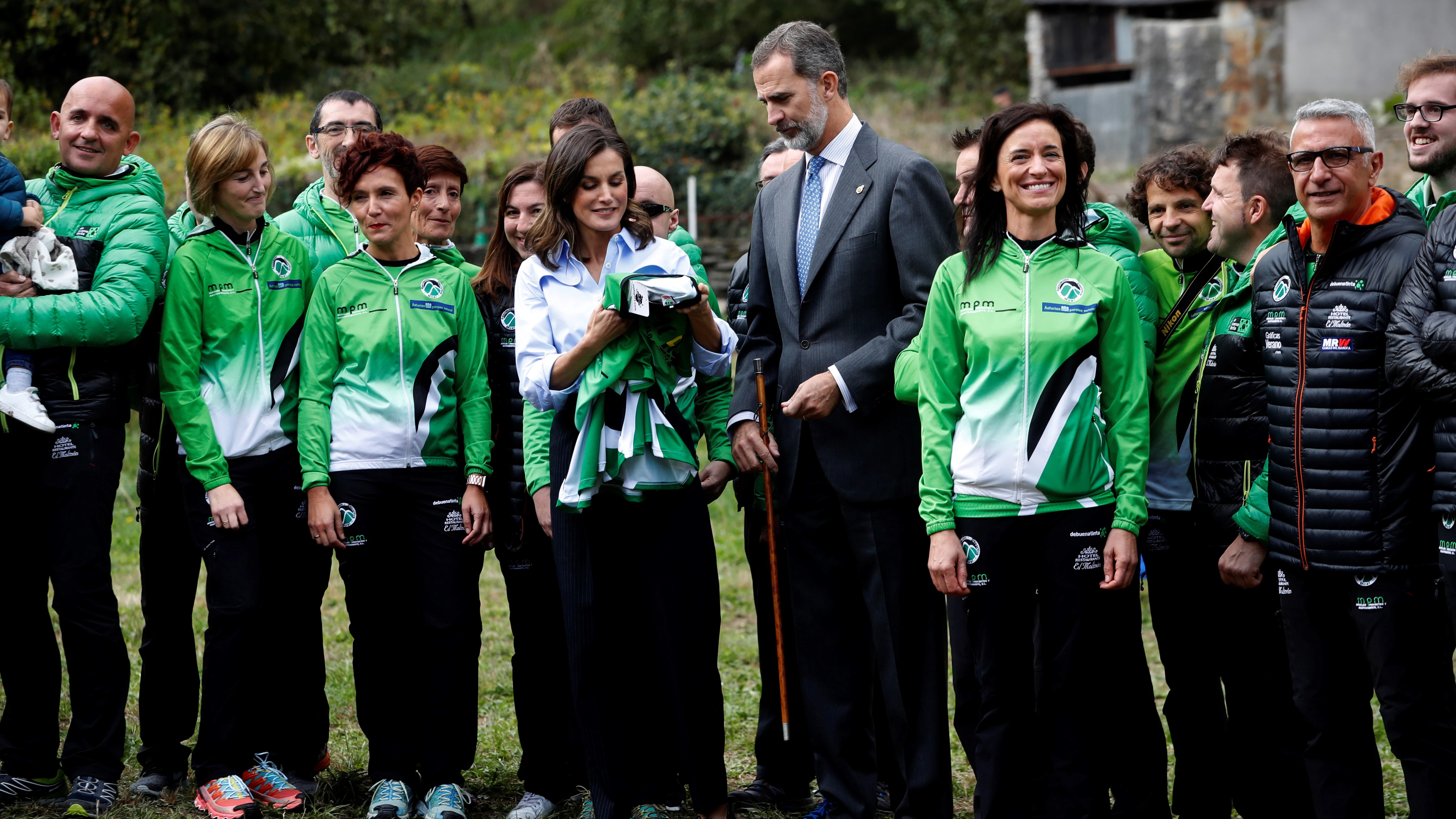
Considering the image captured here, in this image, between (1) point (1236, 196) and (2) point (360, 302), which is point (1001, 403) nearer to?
(1) point (1236, 196)

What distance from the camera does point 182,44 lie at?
19.5 metres

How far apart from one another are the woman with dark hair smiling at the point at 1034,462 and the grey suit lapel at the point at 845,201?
1.40 ft

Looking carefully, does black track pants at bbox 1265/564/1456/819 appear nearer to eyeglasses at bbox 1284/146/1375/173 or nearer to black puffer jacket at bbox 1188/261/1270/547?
black puffer jacket at bbox 1188/261/1270/547

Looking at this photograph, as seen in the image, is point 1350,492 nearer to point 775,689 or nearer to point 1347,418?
point 1347,418

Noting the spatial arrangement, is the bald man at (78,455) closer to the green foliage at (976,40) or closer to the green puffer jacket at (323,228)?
the green puffer jacket at (323,228)

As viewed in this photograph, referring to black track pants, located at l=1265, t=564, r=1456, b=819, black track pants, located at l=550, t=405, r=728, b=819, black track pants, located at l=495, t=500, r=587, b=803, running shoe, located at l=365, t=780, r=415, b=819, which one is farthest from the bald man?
black track pants, located at l=1265, t=564, r=1456, b=819

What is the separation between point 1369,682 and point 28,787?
4135 millimetres

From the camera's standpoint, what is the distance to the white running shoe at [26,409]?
396 centimetres

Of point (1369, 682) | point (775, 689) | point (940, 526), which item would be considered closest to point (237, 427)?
point (775, 689)

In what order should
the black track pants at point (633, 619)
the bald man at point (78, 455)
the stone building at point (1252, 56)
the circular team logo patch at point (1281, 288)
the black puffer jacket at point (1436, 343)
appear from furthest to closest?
the stone building at point (1252, 56)
the bald man at point (78, 455)
the black track pants at point (633, 619)
the circular team logo patch at point (1281, 288)
the black puffer jacket at point (1436, 343)

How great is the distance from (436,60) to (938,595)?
1038 inches

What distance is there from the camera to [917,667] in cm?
379

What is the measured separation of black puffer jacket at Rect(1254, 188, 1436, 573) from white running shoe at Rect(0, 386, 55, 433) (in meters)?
3.62

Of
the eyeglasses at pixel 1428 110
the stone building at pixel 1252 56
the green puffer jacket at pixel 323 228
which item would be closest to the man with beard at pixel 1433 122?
the eyeglasses at pixel 1428 110
